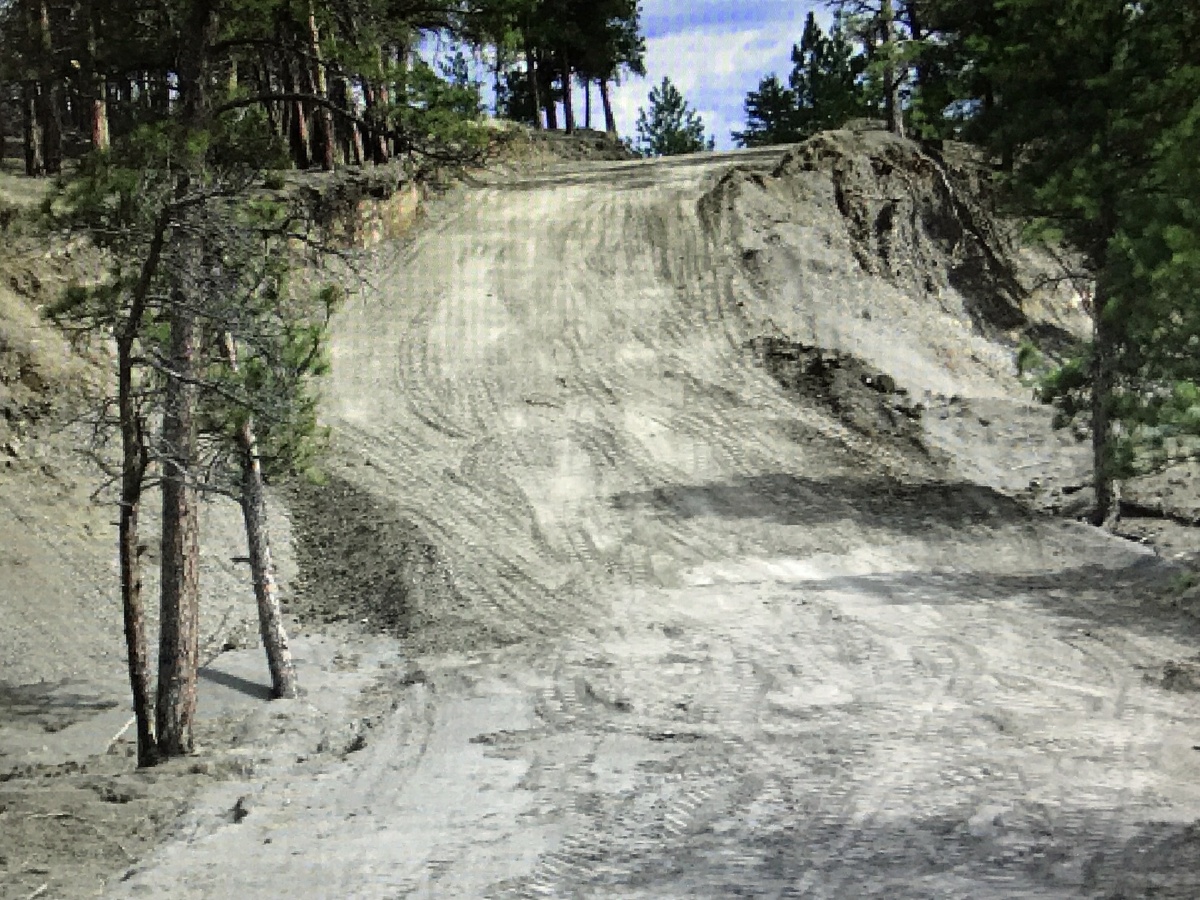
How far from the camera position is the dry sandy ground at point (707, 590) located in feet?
29.0

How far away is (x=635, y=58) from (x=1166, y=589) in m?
38.8

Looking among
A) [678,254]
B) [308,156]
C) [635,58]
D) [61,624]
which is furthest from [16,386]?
[635,58]

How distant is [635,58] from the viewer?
167 feet

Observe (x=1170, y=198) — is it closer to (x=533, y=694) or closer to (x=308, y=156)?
(x=533, y=694)

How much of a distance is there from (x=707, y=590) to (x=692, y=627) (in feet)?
5.42

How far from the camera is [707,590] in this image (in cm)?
1714

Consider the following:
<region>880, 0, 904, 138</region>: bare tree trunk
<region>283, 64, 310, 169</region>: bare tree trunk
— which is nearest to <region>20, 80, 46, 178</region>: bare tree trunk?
<region>283, 64, 310, 169</region>: bare tree trunk

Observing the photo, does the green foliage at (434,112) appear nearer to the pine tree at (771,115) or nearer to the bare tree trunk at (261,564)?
the bare tree trunk at (261,564)

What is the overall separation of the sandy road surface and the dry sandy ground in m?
0.06

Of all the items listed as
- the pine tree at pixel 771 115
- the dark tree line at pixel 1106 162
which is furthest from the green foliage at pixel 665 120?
the dark tree line at pixel 1106 162

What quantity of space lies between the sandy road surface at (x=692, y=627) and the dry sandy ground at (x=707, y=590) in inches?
2.2

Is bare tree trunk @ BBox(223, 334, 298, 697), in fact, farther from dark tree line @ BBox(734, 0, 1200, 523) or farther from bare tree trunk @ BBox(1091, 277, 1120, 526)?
bare tree trunk @ BBox(1091, 277, 1120, 526)

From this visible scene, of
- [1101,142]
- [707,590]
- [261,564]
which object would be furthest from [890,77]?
[261,564]

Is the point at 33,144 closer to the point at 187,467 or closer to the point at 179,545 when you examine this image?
the point at 179,545
